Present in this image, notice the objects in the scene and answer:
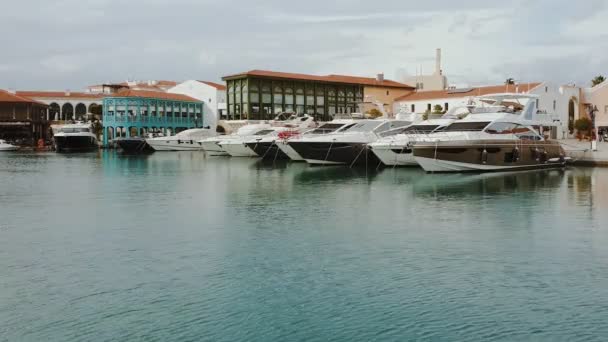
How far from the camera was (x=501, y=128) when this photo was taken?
3600cm

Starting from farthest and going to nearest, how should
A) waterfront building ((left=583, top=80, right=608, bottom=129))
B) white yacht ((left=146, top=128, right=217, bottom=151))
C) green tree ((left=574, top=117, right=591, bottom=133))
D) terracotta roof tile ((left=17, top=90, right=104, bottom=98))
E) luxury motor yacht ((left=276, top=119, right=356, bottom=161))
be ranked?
terracotta roof tile ((left=17, top=90, right=104, bottom=98)), white yacht ((left=146, top=128, right=217, bottom=151)), waterfront building ((left=583, top=80, right=608, bottom=129)), green tree ((left=574, top=117, right=591, bottom=133)), luxury motor yacht ((left=276, top=119, right=356, bottom=161))

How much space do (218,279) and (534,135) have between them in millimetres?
30563

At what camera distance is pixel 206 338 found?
32.0ft

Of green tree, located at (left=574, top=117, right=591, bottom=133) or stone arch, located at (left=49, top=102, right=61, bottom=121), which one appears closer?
green tree, located at (left=574, top=117, right=591, bottom=133)

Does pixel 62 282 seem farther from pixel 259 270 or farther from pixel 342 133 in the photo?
pixel 342 133

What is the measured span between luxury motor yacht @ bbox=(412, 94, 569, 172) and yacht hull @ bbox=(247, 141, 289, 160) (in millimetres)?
19974

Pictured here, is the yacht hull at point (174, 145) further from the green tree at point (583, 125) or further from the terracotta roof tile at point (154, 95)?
the green tree at point (583, 125)

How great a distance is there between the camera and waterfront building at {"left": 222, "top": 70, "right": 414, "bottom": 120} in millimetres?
82812

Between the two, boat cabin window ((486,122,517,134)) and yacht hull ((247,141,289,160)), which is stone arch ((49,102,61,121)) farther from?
boat cabin window ((486,122,517,134))

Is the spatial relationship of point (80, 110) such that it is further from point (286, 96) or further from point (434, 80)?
point (434, 80)

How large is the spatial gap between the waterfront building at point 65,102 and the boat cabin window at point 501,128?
91.2 meters

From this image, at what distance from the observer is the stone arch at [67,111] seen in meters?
116

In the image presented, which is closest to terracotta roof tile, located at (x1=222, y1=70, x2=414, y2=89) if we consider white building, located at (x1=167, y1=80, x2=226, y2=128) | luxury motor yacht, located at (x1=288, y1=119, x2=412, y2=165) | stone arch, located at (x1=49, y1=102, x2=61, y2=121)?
white building, located at (x1=167, y1=80, x2=226, y2=128)

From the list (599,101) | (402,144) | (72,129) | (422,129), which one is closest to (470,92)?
(599,101)
